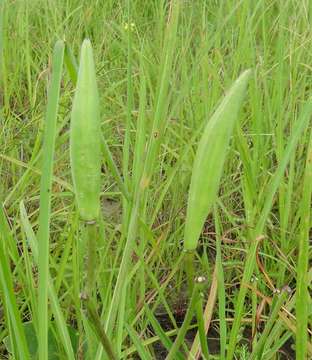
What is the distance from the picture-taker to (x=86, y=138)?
41cm

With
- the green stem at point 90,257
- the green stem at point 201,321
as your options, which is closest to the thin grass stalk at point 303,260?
the green stem at point 201,321

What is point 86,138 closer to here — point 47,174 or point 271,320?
point 47,174

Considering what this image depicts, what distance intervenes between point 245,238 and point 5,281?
52cm

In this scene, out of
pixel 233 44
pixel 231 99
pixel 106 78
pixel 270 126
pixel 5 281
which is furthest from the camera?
pixel 106 78

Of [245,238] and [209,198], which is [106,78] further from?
[209,198]

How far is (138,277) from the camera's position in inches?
34.9

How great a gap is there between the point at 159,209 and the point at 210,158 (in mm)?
690

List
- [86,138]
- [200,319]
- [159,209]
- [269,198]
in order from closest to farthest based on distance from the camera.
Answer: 1. [86,138]
2. [200,319]
3. [269,198]
4. [159,209]

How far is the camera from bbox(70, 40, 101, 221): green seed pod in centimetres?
40

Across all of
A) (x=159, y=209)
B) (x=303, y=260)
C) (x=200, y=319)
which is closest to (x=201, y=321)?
(x=200, y=319)

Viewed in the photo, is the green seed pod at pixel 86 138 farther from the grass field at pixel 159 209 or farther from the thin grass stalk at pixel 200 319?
the thin grass stalk at pixel 200 319

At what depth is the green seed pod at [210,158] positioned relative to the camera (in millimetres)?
401

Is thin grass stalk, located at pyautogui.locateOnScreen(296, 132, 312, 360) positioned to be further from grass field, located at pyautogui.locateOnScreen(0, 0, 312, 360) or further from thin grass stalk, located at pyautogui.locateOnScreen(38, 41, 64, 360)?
thin grass stalk, located at pyautogui.locateOnScreen(38, 41, 64, 360)

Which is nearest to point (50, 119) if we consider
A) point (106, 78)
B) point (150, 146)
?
point (150, 146)
